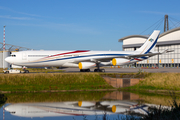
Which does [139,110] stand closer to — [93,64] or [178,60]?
[93,64]

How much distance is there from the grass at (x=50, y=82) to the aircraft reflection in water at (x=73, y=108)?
8052 mm

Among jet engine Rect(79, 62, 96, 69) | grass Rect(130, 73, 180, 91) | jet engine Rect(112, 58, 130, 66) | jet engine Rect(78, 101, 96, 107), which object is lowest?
jet engine Rect(78, 101, 96, 107)

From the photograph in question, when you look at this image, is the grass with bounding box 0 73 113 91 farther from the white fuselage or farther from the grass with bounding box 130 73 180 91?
the white fuselage

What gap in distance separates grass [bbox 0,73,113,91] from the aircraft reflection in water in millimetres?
8052

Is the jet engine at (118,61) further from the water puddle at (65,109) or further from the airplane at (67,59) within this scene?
the water puddle at (65,109)

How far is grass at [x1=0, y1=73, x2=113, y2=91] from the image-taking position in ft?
87.1

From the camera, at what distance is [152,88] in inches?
1080

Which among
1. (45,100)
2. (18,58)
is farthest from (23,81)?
(18,58)

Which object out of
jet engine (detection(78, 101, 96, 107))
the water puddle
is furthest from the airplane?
jet engine (detection(78, 101, 96, 107))

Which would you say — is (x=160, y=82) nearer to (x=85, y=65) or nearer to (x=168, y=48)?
(x=85, y=65)

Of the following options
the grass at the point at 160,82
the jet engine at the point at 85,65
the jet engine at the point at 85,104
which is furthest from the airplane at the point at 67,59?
the jet engine at the point at 85,104

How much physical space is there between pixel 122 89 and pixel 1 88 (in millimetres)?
15754

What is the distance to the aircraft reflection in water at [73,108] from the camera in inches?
602

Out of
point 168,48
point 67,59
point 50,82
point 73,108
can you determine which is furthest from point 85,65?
point 168,48
